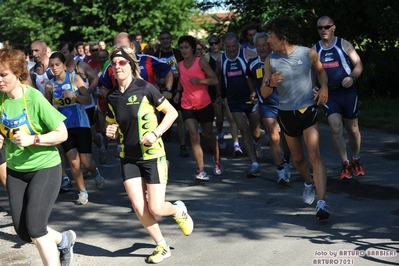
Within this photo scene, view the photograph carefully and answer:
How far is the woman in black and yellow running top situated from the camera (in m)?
6.57

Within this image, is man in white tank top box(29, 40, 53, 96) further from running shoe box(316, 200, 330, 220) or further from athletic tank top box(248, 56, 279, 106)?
running shoe box(316, 200, 330, 220)

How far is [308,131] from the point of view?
7633mm

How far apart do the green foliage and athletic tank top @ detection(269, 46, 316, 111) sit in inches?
1356

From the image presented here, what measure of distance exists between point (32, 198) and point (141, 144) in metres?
1.20

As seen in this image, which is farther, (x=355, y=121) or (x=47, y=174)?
(x=355, y=121)

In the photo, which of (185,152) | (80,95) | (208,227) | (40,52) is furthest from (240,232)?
(185,152)

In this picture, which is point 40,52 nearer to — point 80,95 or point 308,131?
point 80,95

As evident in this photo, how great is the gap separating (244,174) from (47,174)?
16.5 ft

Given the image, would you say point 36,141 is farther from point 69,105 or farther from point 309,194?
point 69,105

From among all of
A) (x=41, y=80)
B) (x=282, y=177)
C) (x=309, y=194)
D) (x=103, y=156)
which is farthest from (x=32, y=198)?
(x=103, y=156)

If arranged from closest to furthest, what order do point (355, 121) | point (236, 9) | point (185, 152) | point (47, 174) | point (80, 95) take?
point (47, 174) < point (80, 95) < point (355, 121) < point (185, 152) < point (236, 9)

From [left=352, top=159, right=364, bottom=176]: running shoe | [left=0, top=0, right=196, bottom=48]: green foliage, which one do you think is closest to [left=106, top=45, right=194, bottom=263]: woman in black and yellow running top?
[left=352, top=159, right=364, bottom=176]: running shoe

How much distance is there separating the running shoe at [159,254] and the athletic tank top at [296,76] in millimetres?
2046

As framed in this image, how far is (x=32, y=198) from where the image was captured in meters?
5.77
